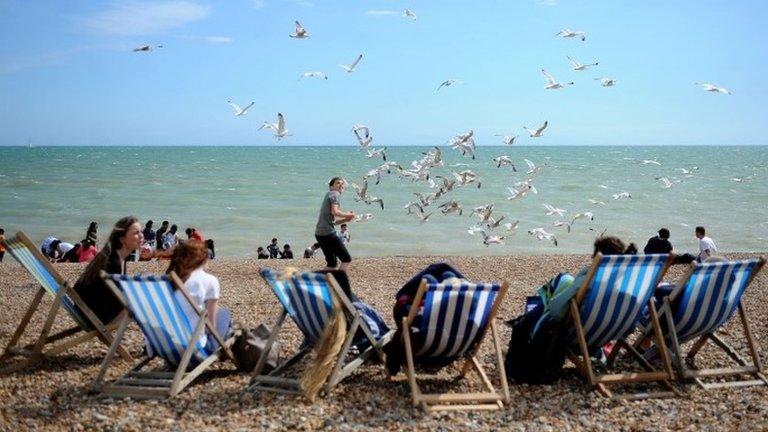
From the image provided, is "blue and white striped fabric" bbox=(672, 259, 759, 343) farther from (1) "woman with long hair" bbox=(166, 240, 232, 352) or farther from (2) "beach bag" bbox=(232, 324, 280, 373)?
(1) "woman with long hair" bbox=(166, 240, 232, 352)

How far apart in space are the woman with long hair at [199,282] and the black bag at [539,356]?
1943 mm

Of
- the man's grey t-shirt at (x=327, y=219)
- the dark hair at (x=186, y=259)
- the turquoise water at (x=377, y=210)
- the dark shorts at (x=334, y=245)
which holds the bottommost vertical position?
the turquoise water at (x=377, y=210)

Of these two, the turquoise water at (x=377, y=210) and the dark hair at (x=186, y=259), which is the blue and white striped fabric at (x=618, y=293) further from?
the turquoise water at (x=377, y=210)

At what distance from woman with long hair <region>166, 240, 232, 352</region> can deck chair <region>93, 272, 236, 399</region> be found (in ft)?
0.36

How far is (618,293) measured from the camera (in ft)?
15.8

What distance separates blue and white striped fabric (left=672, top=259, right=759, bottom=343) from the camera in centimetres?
497

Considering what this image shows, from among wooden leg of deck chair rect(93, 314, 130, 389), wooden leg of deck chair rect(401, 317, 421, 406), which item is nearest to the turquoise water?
wooden leg of deck chair rect(93, 314, 130, 389)

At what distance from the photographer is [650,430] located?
4.29 metres

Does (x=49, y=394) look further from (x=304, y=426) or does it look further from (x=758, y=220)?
(x=758, y=220)

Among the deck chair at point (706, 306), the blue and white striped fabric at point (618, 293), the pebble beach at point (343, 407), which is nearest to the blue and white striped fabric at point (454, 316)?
the pebble beach at point (343, 407)

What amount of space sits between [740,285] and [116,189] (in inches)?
1626

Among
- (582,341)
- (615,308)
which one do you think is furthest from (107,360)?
(615,308)

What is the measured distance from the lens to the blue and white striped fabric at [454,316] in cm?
459

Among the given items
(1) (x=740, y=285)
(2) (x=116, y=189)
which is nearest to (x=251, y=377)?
(1) (x=740, y=285)
